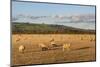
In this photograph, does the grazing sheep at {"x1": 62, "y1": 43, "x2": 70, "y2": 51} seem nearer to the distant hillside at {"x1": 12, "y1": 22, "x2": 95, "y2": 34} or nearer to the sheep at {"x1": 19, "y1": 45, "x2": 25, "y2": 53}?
the distant hillside at {"x1": 12, "y1": 22, "x2": 95, "y2": 34}

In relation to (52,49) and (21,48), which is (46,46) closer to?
(52,49)

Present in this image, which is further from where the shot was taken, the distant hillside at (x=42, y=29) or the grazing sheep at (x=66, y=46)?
the grazing sheep at (x=66, y=46)

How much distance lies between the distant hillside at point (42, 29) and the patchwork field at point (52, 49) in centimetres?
4

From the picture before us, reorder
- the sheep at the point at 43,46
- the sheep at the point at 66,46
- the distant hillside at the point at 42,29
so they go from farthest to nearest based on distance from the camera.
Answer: the sheep at the point at 66,46 < the sheep at the point at 43,46 < the distant hillside at the point at 42,29

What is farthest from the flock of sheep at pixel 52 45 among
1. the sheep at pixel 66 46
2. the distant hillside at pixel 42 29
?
the distant hillside at pixel 42 29

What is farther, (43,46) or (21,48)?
(43,46)

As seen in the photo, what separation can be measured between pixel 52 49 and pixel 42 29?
0.27 meters

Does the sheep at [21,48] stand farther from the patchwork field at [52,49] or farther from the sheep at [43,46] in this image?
the sheep at [43,46]

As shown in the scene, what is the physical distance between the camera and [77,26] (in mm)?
2766

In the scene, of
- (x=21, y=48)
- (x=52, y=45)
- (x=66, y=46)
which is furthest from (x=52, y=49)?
(x=21, y=48)

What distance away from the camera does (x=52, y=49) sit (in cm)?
263

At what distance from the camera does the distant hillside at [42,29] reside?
8.09 feet

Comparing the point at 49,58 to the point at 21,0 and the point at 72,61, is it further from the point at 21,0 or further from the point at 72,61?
the point at 21,0

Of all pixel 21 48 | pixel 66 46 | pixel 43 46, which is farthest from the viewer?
pixel 66 46
